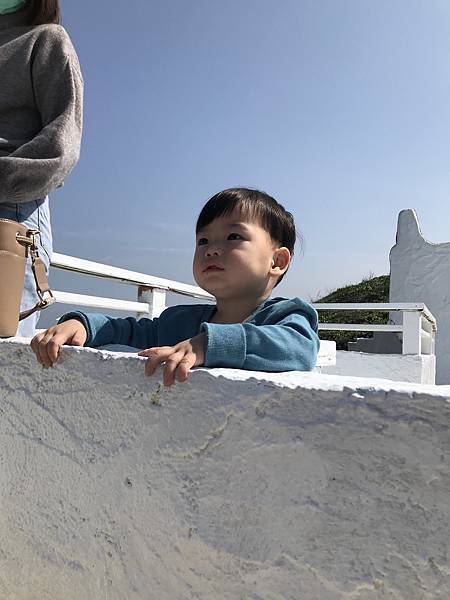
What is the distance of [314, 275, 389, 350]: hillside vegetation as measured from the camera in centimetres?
1323

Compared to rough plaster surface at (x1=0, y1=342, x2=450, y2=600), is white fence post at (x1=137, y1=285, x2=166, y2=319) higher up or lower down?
higher up

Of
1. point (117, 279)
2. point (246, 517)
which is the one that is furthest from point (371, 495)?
point (117, 279)

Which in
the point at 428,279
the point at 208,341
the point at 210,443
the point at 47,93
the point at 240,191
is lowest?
the point at 210,443

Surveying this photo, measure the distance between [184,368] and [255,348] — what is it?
0.54 ft

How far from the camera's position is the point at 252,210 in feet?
4.70

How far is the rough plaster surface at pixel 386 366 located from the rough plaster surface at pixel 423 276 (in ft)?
9.66

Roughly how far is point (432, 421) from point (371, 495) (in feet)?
0.45

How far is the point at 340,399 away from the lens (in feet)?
2.51

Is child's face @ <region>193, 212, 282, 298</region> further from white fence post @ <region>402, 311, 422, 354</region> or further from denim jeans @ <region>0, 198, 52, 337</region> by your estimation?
white fence post @ <region>402, 311, 422, 354</region>

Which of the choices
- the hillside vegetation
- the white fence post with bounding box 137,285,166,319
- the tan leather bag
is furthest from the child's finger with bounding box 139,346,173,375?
the hillside vegetation

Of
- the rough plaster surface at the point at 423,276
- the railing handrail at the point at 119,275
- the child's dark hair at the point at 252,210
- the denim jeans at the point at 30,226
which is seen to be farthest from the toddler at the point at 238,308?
the rough plaster surface at the point at 423,276

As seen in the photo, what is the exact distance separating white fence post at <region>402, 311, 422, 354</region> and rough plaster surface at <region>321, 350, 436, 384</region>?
12 cm

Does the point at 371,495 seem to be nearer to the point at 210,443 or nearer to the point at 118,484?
the point at 210,443

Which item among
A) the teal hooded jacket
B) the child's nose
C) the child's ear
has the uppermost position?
the child's ear
